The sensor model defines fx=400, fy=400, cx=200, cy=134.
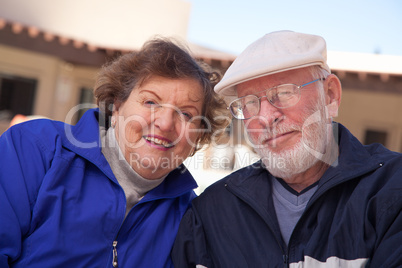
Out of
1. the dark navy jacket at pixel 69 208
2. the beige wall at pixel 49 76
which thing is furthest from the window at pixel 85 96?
the dark navy jacket at pixel 69 208

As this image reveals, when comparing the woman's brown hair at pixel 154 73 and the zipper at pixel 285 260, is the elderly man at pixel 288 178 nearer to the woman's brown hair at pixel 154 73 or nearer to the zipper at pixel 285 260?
the zipper at pixel 285 260

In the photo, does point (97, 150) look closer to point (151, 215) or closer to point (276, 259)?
point (151, 215)

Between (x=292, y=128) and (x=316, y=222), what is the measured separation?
0.49 metres

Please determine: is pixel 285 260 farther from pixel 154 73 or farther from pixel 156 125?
pixel 154 73

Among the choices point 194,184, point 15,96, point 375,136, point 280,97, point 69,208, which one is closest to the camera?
point 69,208

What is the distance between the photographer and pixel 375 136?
9.03 meters

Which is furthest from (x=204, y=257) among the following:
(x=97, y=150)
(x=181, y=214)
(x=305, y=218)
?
(x=97, y=150)

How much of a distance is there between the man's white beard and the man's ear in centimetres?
9

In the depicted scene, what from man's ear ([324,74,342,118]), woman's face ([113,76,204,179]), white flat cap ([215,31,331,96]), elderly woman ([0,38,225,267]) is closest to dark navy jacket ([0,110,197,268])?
elderly woman ([0,38,225,267])

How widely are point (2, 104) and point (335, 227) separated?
8.04 metres

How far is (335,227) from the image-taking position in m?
1.82

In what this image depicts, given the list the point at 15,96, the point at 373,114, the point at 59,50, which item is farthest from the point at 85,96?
the point at 373,114

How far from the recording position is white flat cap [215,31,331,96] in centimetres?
200

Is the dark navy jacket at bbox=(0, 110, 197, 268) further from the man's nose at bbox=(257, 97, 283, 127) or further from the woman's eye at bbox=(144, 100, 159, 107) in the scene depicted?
the man's nose at bbox=(257, 97, 283, 127)
